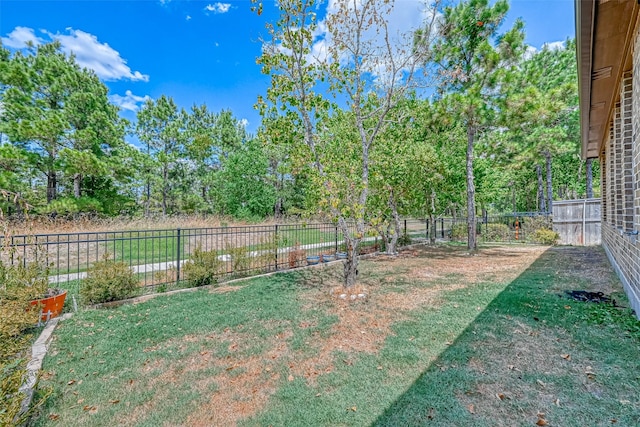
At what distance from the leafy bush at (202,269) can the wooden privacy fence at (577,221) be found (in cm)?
1457

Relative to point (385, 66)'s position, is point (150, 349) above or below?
below

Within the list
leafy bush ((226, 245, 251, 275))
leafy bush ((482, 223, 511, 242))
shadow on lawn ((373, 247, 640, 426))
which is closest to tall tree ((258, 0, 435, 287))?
shadow on lawn ((373, 247, 640, 426))

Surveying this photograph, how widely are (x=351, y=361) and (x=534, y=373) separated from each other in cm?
173

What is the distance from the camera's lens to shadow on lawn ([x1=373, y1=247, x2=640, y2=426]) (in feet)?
7.11

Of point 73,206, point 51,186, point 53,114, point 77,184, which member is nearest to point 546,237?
point 73,206

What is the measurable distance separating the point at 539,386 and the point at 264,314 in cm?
344

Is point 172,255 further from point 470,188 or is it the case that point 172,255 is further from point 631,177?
point 470,188

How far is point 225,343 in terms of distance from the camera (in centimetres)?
358

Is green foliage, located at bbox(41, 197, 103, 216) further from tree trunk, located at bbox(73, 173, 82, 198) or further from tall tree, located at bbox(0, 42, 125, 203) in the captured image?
tall tree, located at bbox(0, 42, 125, 203)

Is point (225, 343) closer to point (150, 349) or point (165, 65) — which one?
point (150, 349)

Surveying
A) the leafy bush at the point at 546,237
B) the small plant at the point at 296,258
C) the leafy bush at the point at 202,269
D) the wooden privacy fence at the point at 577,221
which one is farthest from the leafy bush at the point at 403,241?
the leafy bush at the point at 202,269

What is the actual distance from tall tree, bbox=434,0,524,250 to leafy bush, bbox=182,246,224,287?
901cm

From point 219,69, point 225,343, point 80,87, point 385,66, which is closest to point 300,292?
point 225,343

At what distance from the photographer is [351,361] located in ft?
10.0
